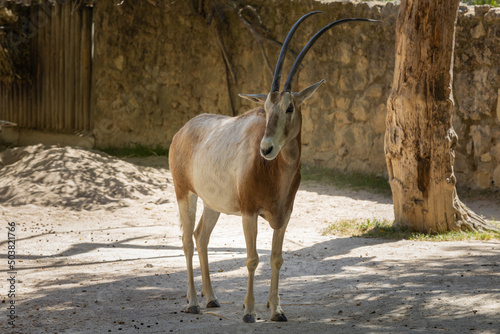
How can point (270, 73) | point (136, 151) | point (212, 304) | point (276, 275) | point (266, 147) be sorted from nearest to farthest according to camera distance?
point (266, 147), point (276, 275), point (212, 304), point (270, 73), point (136, 151)

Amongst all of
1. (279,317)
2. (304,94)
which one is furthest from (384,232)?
(304,94)

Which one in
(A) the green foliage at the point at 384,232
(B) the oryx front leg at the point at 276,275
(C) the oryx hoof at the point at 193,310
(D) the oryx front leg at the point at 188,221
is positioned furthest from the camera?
(A) the green foliage at the point at 384,232

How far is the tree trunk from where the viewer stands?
761 centimetres

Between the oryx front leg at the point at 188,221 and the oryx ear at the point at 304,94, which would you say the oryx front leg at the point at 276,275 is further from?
the oryx ear at the point at 304,94

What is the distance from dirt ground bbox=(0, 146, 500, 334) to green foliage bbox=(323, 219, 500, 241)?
10.6 inches

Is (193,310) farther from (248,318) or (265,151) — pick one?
(265,151)

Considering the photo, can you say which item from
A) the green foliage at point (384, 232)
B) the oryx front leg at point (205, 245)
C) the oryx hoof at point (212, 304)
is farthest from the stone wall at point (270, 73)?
the oryx hoof at point (212, 304)

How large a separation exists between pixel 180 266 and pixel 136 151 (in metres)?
7.14

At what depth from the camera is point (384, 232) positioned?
792 cm

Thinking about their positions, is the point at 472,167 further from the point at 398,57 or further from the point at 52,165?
the point at 52,165

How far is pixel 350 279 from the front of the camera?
5.84 metres

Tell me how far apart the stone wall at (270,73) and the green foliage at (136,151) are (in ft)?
0.50

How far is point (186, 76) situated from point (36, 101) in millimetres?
3547

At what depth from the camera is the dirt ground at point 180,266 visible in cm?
461
